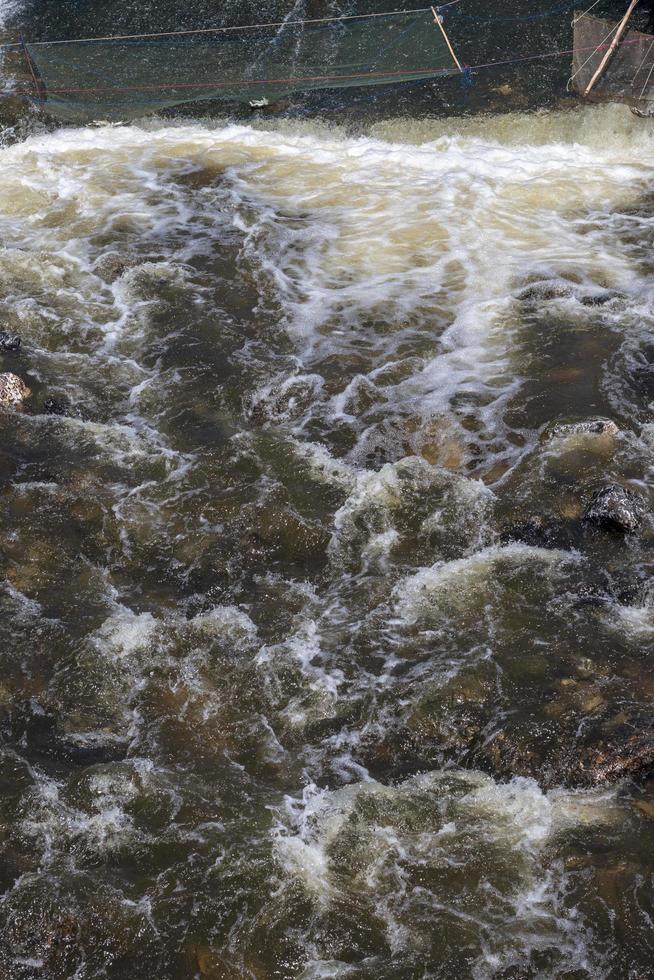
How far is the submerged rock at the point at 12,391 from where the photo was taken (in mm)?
6832

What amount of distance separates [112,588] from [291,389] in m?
2.35

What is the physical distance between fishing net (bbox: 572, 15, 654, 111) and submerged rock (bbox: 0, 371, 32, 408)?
26.4 ft

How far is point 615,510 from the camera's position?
549 cm

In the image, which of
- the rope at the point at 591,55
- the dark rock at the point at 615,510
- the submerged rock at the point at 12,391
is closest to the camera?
the dark rock at the point at 615,510

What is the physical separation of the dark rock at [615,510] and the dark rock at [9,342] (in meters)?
4.96

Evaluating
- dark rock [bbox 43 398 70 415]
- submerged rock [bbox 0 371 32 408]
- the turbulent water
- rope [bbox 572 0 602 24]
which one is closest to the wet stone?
the turbulent water

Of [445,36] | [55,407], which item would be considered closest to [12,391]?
[55,407]

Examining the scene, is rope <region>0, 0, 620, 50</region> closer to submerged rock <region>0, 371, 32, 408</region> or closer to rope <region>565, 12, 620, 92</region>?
rope <region>565, 12, 620, 92</region>

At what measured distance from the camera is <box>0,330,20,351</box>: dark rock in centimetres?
751

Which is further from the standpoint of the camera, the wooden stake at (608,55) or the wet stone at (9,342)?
the wooden stake at (608,55)

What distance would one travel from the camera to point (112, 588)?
17.7 ft

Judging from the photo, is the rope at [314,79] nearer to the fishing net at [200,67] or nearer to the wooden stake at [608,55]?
the fishing net at [200,67]

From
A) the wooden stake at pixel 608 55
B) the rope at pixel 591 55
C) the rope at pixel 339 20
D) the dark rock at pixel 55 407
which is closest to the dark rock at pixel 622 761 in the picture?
the dark rock at pixel 55 407

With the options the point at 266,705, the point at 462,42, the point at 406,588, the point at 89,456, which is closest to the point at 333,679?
the point at 266,705
